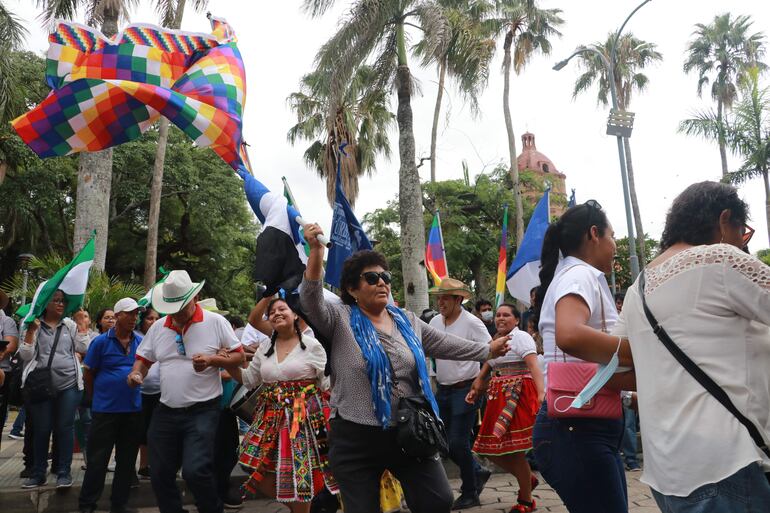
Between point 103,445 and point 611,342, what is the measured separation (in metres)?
5.00

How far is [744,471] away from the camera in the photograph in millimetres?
2066

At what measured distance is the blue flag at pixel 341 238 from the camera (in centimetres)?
478

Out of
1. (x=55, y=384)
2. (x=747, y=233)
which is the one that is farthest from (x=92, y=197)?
(x=747, y=233)

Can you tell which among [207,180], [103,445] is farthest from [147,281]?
[103,445]

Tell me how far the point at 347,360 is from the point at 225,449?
11.5 ft

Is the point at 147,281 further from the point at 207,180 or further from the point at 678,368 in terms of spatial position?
the point at 678,368

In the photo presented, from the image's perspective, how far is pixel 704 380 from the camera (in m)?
2.15

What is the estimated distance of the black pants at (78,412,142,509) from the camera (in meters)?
6.08

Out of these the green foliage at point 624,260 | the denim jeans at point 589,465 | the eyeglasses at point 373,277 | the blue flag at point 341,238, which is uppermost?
the green foliage at point 624,260

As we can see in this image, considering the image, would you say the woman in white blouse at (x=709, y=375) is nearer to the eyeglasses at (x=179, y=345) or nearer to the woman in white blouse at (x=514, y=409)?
the woman in white blouse at (x=514, y=409)

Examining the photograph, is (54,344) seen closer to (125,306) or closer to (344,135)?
(125,306)

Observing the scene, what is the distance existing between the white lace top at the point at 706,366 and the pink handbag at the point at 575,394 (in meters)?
0.63

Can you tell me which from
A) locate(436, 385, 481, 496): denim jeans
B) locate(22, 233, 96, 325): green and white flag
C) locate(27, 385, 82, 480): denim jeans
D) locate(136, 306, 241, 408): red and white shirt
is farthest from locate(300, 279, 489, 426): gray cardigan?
locate(22, 233, 96, 325): green and white flag

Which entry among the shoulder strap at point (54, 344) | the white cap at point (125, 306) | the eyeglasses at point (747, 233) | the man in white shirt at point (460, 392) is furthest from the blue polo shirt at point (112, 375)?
the eyeglasses at point (747, 233)
